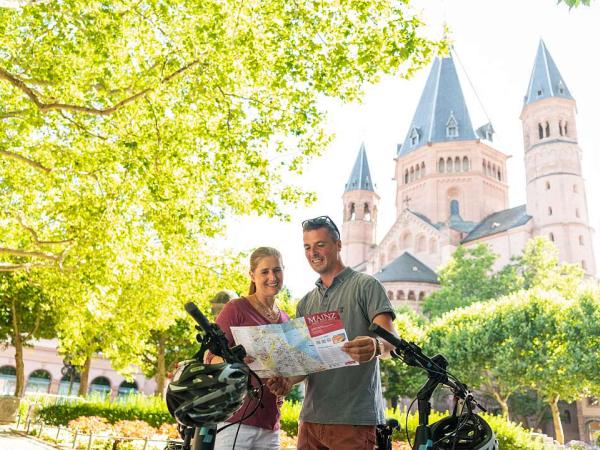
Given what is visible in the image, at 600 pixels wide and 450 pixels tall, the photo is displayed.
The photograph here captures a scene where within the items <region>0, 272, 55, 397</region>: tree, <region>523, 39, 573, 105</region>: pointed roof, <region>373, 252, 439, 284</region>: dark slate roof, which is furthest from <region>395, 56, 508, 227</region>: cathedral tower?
<region>0, 272, 55, 397</region>: tree

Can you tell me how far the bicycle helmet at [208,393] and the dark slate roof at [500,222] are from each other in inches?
2412

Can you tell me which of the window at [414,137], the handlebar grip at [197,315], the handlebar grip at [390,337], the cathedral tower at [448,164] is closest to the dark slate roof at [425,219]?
the cathedral tower at [448,164]

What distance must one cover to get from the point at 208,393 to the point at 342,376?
1039 millimetres

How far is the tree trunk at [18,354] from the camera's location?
22.1m

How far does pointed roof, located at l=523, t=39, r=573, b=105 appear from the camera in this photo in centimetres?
6150

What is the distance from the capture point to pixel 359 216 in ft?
268

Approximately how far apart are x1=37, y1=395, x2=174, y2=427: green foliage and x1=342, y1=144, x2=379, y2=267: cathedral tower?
6433 cm

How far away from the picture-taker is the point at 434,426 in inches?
102

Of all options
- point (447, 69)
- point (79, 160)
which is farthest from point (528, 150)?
point (79, 160)

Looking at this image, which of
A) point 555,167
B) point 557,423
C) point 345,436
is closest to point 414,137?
point 555,167

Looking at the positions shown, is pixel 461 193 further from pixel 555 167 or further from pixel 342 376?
pixel 342 376

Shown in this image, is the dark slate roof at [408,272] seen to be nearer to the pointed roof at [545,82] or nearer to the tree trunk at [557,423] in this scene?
the pointed roof at [545,82]

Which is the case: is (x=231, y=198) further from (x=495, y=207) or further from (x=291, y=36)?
(x=495, y=207)

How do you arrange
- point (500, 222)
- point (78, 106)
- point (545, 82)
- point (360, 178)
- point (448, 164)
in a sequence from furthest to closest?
point (360, 178) < point (448, 164) < point (500, 222) < point (545, 82) < point (78, 106)
